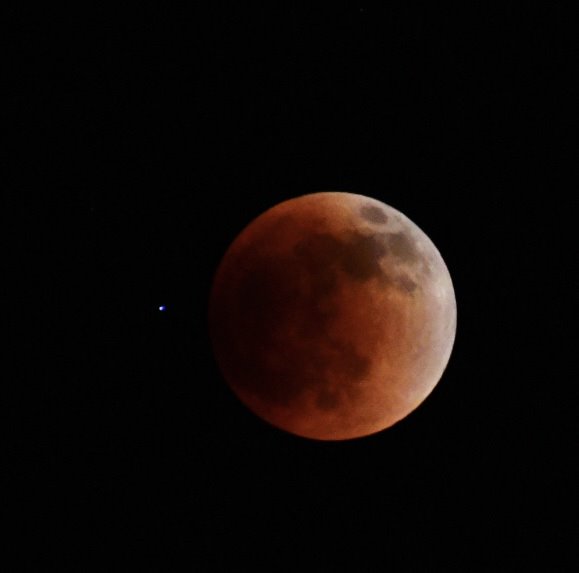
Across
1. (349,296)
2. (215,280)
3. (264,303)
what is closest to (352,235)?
(349,296)

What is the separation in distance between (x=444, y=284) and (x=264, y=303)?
224 centimetres

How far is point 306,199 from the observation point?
23.8 feet

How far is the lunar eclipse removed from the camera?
620 cm

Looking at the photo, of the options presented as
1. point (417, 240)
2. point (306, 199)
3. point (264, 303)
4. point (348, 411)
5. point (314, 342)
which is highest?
point (306, 199)

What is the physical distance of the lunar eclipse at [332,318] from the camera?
6203mm

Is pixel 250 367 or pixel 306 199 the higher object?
pixel 306 199

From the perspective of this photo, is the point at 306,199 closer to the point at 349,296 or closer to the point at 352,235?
the point at 352,235

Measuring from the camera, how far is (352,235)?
6535 millimetres

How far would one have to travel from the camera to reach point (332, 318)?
6.15 metres

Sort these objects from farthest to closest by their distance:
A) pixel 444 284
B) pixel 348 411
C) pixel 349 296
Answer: pixel 444 284 → pixel 348 411 → pixel 349 296

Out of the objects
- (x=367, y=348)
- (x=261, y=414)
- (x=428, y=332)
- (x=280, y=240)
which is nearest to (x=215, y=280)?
(x=280, y=240)

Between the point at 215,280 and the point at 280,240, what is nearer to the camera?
the point at 280,240

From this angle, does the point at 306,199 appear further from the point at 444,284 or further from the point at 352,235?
the point at 444,284

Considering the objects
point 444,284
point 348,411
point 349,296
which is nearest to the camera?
Result: point 349,296
